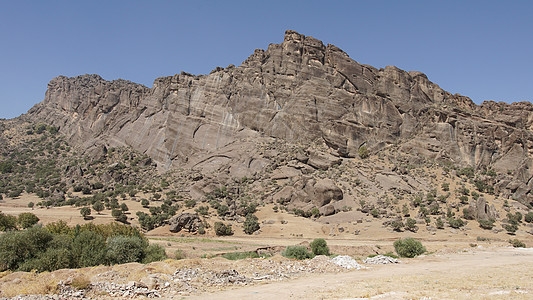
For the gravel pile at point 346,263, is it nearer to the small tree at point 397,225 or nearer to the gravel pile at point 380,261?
the gravel pile at point 380,261

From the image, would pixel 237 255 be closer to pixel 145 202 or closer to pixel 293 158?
pixel 145 202

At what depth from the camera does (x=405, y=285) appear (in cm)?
1595

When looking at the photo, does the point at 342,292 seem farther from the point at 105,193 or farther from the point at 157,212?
the point at 105,193

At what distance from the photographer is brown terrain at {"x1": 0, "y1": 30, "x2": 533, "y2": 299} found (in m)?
48.3

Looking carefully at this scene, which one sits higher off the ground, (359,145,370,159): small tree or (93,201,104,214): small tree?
(359,145,370,159): small tree

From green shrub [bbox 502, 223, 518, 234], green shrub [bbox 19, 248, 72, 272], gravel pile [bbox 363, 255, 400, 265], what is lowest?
green shrub [bbox 502, 223, 518, 234]

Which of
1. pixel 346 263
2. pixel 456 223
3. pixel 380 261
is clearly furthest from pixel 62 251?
pixel 456 223

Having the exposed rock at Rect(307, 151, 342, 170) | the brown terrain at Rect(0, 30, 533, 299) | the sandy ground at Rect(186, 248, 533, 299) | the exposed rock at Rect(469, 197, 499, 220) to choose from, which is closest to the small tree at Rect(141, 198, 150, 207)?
the brown terrain at Rect(0, 30, 533, 299)

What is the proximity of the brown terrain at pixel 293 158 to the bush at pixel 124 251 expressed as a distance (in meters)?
12.9

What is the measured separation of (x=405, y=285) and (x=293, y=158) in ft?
170

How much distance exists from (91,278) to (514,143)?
8524 cm

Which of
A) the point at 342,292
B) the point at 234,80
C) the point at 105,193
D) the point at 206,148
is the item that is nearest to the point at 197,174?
the point at 206,148

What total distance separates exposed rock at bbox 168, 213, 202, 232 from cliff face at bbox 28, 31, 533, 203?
29.5 metres

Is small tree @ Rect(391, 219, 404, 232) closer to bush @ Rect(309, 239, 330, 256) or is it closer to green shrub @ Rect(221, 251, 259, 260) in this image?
bush @ Rect(309, 239, 330, 256)
